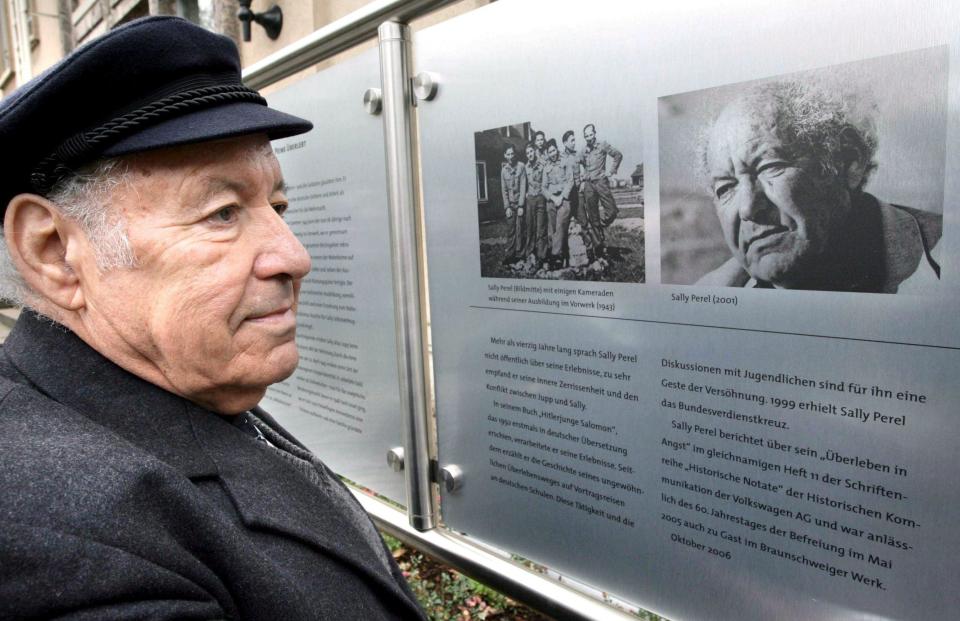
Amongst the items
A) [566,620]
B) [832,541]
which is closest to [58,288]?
[566,620]

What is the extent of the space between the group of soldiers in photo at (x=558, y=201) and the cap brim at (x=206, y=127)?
57 cm

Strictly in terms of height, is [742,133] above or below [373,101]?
below

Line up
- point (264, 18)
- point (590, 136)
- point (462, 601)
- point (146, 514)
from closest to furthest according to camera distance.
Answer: point (146, 514), point (590, 136), point (462, 601), point (264, 18)

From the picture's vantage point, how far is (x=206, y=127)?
112 cm

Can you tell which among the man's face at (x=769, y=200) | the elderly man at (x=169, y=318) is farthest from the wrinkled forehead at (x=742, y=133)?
the elderly man at (x=169, y=318)

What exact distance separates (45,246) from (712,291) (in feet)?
3.90

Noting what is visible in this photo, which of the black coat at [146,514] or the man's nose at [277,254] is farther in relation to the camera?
the man's nose at [277,254]

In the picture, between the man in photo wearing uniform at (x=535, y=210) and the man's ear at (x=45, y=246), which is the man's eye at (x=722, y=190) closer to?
the man in photo wearing uniform at (x=535, y=210)

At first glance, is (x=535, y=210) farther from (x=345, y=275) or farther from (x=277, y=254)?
(x=345, y=275)

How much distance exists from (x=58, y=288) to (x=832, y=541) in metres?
1.41

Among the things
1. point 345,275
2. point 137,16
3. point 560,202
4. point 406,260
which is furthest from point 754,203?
point 137,16

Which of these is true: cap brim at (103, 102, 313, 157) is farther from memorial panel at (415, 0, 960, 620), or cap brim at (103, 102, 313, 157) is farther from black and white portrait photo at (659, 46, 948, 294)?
black and white portrait photo at (659, 46, 948, 294)

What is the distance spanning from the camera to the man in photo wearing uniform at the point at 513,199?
1610mm

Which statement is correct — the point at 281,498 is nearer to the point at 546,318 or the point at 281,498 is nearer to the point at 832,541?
the point at 546,318
